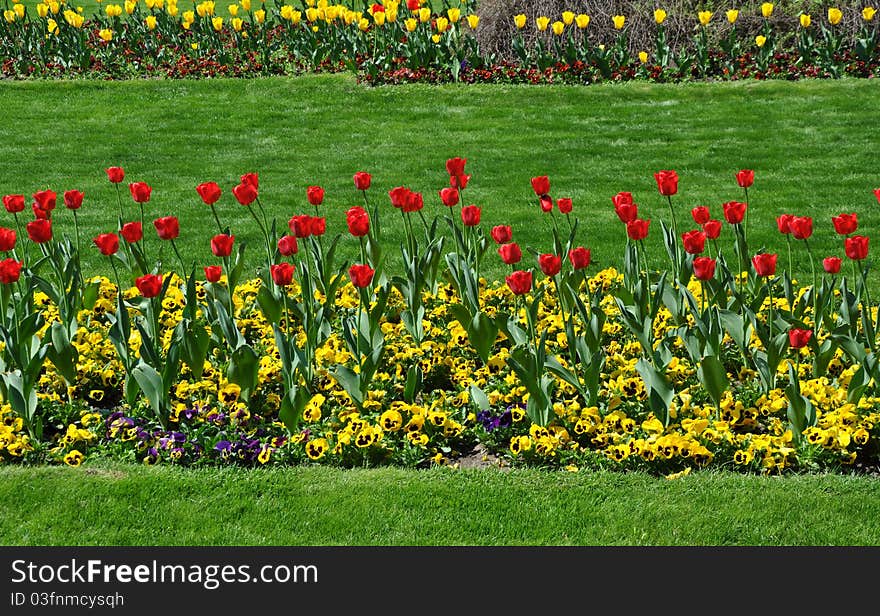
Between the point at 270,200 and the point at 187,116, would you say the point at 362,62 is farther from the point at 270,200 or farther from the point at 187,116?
the point at 270,200

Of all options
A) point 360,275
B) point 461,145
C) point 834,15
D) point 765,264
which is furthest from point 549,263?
point 834,15

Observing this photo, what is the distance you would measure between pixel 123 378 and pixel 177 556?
168 centimetres

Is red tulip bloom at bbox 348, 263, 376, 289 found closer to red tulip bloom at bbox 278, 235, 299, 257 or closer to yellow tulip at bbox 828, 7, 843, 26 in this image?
red tulip bloom at bbox 278, 235, 299, 257

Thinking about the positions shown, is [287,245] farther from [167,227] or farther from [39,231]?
[39,231]

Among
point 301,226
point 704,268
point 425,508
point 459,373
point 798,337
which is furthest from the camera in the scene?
point 459,373

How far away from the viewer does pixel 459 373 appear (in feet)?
17.1

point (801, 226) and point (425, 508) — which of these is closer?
point (425, 508)

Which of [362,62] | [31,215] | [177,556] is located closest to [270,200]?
[31,215]

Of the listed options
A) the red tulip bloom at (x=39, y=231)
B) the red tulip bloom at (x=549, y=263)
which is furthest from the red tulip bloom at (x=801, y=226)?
the red tulip bloom at (x=39, y=231)

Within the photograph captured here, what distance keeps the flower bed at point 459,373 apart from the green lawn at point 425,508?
0.18 metres

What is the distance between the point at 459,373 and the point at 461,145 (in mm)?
5394

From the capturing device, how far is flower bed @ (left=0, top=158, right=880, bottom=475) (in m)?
4.53

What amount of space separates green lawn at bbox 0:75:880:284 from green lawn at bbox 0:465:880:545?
114 inches

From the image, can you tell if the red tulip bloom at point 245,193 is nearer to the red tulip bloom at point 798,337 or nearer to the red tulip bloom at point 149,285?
the red tulip bloom at point 149,285
